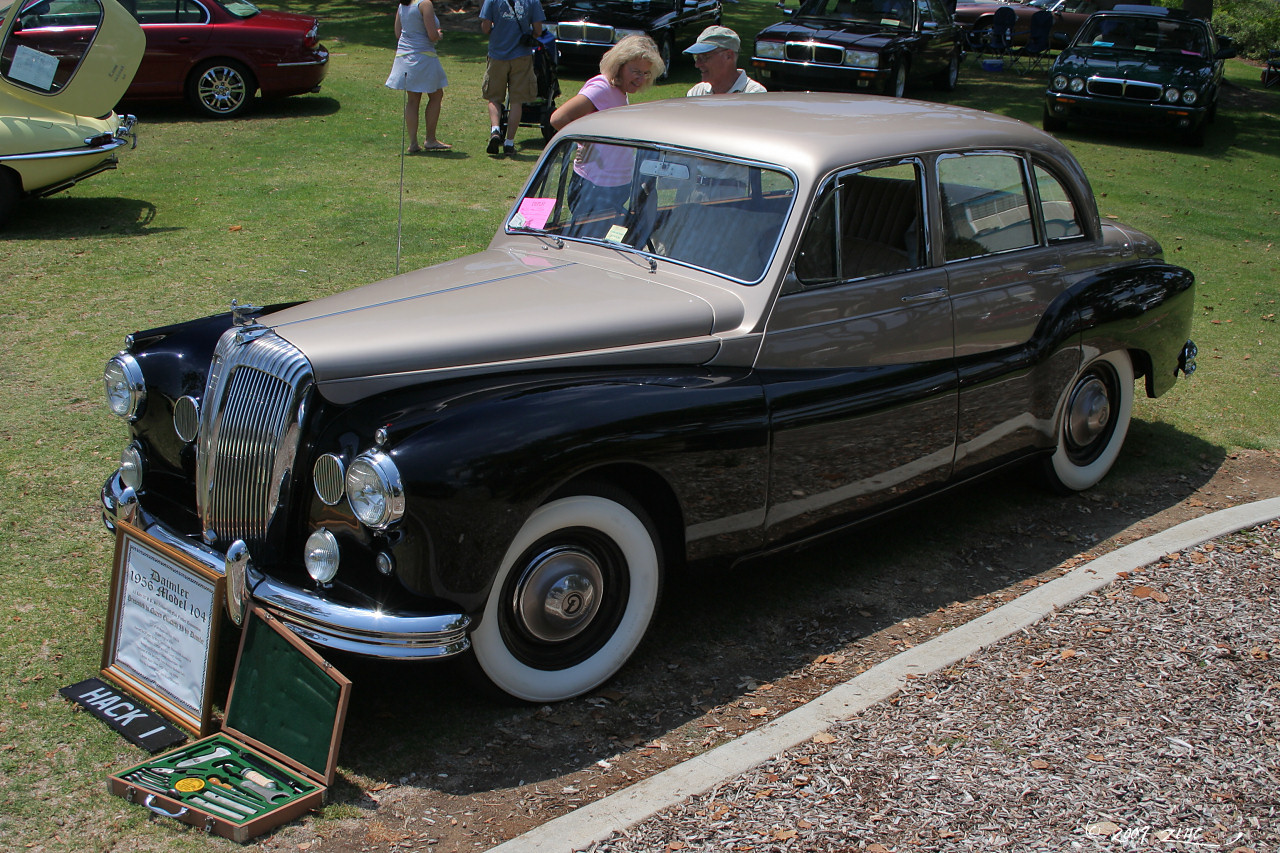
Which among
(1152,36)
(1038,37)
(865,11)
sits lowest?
(865,11)

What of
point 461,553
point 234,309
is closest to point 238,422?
point 234,309

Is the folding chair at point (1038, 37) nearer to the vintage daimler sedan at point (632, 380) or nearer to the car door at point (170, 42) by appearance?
the car door at point (170, 42)

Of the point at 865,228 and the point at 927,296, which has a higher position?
the point at 865,228

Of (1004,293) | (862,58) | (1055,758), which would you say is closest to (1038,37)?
(862,58)

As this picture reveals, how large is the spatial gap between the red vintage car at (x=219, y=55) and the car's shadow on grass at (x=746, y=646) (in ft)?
35.0

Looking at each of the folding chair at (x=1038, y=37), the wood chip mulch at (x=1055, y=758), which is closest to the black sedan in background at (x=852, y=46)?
the folding chair at (x=1038, y=37)

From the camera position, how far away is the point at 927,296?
4.58 m

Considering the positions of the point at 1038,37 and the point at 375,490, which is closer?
the point at 375,490

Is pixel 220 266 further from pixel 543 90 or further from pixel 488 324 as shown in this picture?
pixel 488 324

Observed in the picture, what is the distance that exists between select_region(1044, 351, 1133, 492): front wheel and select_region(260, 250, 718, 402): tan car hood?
237 cm

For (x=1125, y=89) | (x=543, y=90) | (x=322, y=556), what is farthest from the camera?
(x=1125, y=89)

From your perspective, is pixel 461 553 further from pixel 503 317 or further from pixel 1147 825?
pixel 1147 825

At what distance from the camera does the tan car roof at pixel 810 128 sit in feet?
14.2

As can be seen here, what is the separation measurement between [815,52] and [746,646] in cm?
1211
